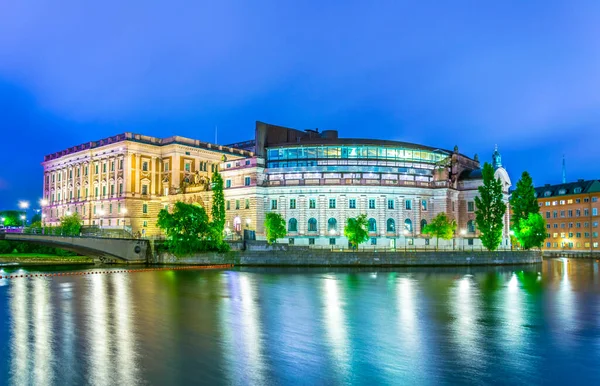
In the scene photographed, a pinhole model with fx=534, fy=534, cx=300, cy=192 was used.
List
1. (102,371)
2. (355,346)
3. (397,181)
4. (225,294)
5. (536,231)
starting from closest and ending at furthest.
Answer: (102,371)
(355,346)
(225,294)
(536,231)
(397,181)

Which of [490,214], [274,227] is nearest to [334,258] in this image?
[274,227]

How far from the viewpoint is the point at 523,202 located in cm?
9712

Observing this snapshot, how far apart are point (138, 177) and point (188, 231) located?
42.9m

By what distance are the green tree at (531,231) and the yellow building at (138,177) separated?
192ft

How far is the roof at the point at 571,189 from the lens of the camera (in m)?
145

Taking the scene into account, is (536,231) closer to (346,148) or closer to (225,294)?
(346,148)

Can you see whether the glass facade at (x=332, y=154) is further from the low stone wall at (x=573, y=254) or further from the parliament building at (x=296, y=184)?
the low stone wall at (x=573, y=254)

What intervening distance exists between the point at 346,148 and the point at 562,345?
83553 mm

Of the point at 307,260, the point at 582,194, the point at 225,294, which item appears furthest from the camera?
the point at 582,194

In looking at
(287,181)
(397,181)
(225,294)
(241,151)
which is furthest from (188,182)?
(225,294)

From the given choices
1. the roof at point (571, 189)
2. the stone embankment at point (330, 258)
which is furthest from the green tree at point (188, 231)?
the roof at point (571, 189)

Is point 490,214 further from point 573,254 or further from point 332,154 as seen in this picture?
point 573,254

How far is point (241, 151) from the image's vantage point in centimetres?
13325

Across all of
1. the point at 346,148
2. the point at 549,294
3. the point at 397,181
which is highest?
the point at 346,148
